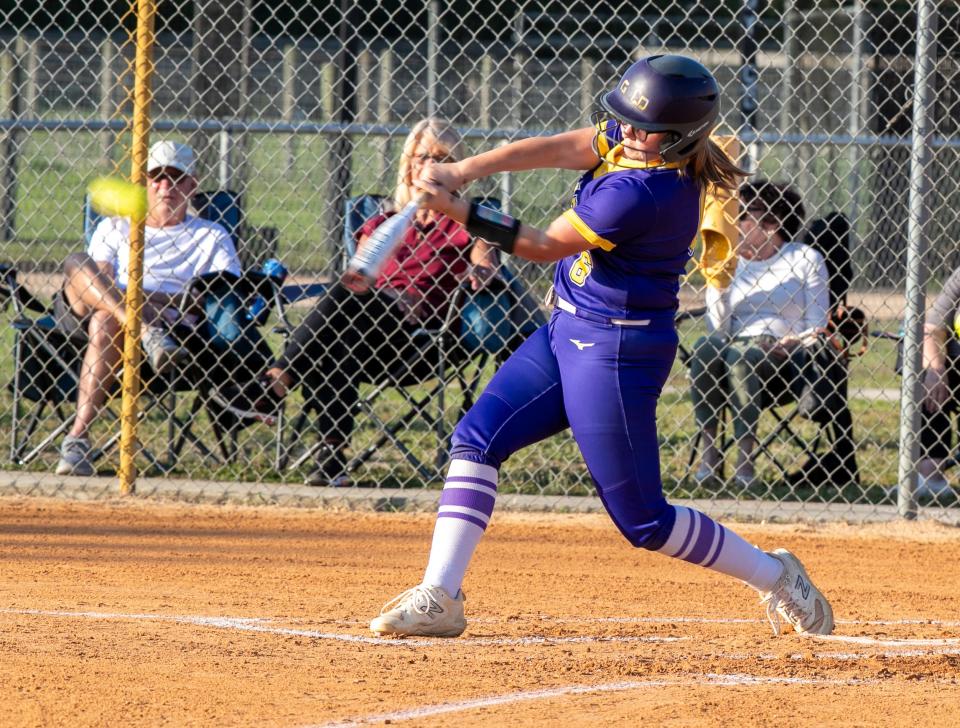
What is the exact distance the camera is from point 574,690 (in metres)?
3.64

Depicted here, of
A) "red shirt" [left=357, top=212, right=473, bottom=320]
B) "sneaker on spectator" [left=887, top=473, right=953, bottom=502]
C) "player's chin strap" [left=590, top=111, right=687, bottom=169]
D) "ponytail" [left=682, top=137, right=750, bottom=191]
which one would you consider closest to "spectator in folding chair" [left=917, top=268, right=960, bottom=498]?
"sneaker on spectator" [left=887, top=473, right=953, bottom=502]

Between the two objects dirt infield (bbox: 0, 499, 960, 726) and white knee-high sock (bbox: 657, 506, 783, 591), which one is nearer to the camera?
dirt infield (bbox: 0, 499, 960, 726)

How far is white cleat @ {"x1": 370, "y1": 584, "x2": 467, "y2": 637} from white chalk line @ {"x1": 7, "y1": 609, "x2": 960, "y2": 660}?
0.32ft

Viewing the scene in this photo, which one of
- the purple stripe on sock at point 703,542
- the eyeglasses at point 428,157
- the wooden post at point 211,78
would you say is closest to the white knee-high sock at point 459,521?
the purple stripe on sock at point 703,542

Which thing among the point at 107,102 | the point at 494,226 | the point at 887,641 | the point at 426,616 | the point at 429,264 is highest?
the point at 107,102

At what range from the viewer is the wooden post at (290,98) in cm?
1123

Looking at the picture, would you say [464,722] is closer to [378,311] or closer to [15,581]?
[15,581]

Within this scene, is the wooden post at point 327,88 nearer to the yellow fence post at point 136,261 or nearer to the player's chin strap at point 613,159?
the yellow fence post at point 136,261

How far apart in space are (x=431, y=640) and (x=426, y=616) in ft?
0.72

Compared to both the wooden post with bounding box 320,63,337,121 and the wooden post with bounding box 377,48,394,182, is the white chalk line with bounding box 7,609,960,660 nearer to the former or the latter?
the wooden post with bounding box 377,48,394,182

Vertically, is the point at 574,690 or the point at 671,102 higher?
the point at 671,102

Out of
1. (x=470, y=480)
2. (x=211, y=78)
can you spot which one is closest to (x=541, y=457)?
(x=470, y=480)

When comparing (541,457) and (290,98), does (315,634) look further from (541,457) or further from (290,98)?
(290,98)

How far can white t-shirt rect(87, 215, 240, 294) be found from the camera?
7160 mm
